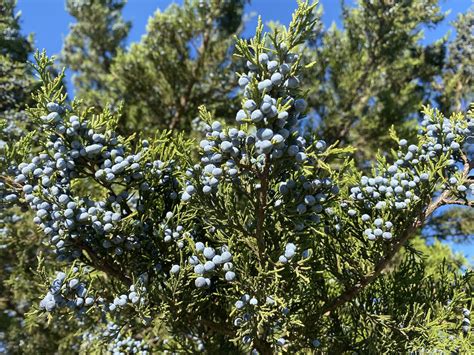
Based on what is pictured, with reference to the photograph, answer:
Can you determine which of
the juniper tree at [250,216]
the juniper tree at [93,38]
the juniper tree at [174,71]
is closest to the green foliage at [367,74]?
the juniper tree at [174,71]

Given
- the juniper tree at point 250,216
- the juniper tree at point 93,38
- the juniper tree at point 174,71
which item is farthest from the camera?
the juniper tree at point 93,38

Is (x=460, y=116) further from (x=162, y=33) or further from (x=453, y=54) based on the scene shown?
(x=453, y=54)

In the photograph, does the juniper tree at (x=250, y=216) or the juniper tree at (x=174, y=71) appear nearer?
the juniper tree at (x=250, y=216)

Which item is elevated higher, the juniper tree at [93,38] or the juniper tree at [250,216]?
the juniper tree at [93,38]

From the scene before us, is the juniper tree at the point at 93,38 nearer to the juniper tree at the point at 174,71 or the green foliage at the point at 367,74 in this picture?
the juniper tree at the point at 174,71

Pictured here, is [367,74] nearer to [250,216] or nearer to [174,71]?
[174,71]

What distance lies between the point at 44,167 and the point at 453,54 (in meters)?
8.75

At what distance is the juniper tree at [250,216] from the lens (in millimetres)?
1688

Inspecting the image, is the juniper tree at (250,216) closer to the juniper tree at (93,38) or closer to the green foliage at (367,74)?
the green foliage at (367,74)

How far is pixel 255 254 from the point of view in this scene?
1960 mm

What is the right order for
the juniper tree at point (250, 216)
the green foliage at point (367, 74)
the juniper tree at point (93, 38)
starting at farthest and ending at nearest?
the juniper tree at point (93, 38)
the green foliage at point (367, 74)
the juniper tree at point (250, 216)

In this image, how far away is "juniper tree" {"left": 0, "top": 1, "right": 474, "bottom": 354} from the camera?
1688mm

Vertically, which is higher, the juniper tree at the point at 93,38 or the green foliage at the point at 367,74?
the juniper tree at the point at 93,38

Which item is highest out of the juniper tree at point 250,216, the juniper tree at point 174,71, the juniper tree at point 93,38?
the juniper tree at point 93,38
